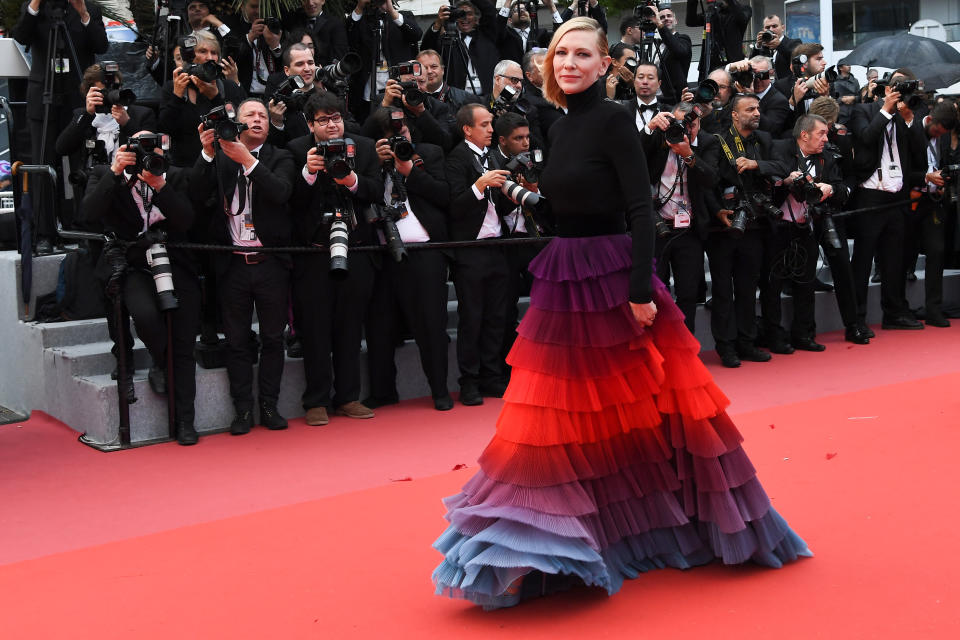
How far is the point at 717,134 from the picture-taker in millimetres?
9438

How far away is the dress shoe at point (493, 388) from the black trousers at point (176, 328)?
6.78 ft

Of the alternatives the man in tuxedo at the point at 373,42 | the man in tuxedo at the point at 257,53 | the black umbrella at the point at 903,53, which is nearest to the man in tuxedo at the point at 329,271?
the man in tuxedo at the point at 257,53

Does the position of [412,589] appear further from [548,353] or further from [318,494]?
[318,494]

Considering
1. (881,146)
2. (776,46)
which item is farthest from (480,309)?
(776,46)

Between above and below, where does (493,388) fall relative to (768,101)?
below

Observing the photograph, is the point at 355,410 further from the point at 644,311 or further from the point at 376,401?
the point at 644,311

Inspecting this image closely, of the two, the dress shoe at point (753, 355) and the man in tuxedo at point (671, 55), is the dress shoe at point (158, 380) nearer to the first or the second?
the dress shoe at point (753, 355)

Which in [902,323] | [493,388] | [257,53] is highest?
[257,53]

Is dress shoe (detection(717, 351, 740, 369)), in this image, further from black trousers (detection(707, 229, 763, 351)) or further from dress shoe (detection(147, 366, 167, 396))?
dress shoe (detection(147, 366, 167, 396))

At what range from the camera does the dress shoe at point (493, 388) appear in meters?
8.23

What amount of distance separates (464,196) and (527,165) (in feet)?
1.92

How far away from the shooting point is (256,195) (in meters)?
7.33

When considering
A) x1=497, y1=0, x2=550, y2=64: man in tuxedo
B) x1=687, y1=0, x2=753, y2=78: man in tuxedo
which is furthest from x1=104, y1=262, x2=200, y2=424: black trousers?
x1=687, y1=0, x2=753, y2=78: man in tuxedo

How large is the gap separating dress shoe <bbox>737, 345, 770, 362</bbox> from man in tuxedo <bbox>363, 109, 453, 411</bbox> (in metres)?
2.82
